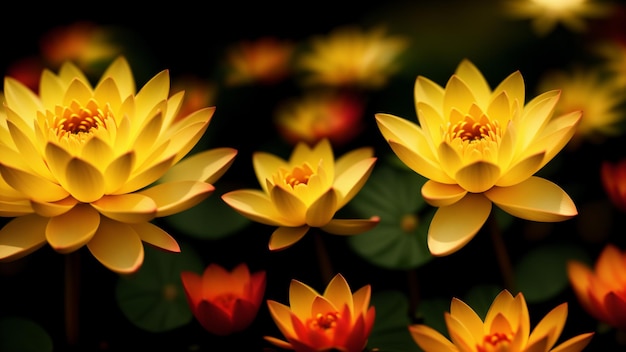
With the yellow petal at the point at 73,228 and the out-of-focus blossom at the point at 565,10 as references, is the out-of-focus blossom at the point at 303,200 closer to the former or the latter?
the yellow petal at the point at 73,228

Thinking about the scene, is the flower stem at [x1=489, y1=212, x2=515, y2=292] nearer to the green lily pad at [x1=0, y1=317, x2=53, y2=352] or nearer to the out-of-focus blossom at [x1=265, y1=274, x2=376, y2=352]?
the out-of-focus blossom at [x1=265, y1=274, x2=376, y2=352]

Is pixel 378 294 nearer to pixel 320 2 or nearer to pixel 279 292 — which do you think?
pixel 279 292

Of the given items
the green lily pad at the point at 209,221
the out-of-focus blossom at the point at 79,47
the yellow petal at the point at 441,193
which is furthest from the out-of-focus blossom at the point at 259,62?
the yellow petal at the point at 441,193

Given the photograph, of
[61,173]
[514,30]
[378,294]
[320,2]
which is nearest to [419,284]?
[378,294]

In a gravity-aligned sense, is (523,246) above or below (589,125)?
below

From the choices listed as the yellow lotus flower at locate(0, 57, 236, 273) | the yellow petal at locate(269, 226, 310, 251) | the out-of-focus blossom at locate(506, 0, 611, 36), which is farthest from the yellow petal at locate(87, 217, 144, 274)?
the out-of-focus blossom at locate(506, 0, 611, 36)
